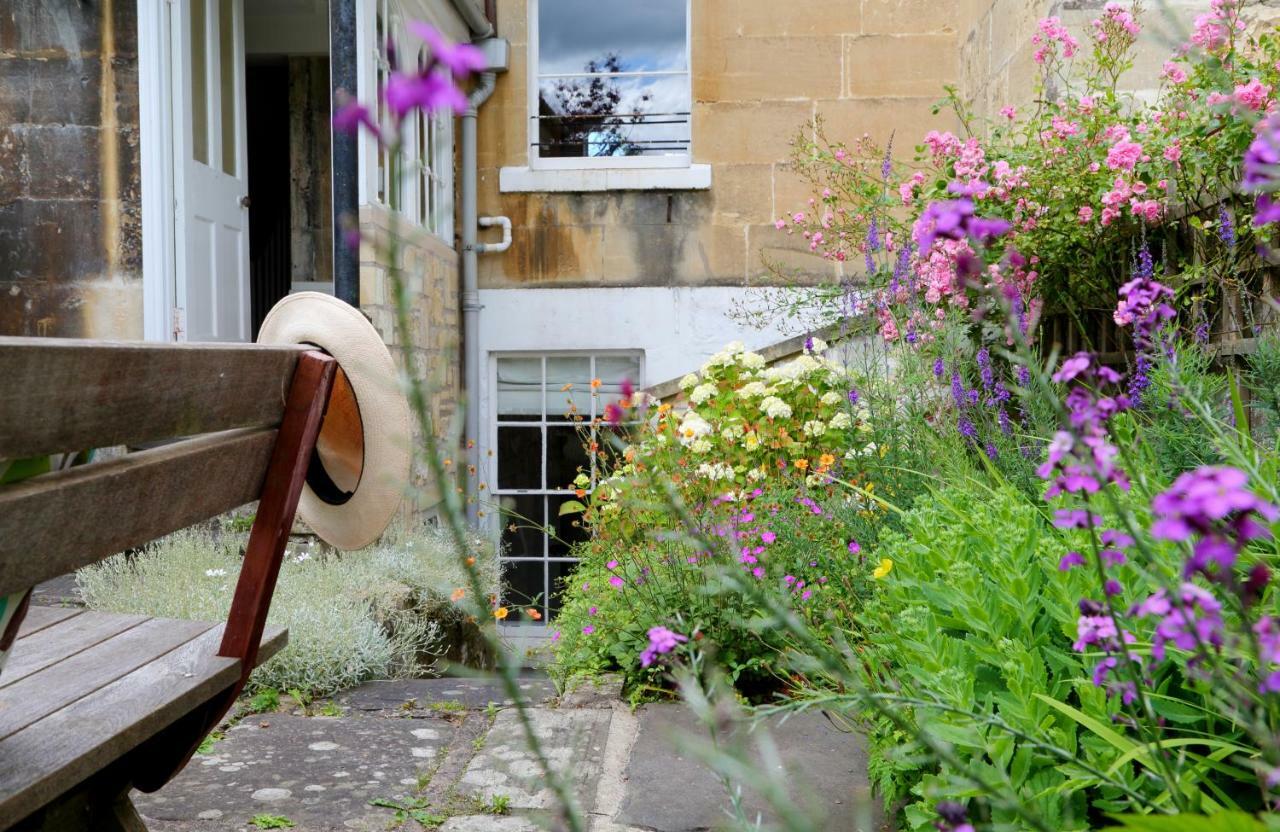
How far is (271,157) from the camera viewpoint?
9.51 metres

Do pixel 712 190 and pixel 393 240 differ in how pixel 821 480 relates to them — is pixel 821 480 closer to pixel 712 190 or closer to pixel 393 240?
→ pixel 393 240

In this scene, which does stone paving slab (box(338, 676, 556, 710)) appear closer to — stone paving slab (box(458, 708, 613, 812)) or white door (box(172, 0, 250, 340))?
stone paving slab (box(458, 708, 613, 812))

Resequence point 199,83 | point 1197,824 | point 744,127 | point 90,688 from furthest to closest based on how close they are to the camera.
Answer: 1. point 744,127
2. point 199,83
3. point 90,688
4. point 1197,824

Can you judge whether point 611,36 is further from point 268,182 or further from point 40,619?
point 40,619

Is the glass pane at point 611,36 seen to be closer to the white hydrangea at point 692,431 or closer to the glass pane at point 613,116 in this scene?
the glass pane at point 613,116

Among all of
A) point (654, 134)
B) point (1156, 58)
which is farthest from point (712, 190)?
point (1156, 58)

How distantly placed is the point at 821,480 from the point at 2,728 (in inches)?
104

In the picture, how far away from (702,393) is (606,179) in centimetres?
283

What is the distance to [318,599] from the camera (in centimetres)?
422

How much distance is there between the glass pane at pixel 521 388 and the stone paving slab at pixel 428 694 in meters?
4.42

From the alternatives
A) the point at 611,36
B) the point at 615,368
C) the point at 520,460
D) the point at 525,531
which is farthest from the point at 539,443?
the point at 611,36

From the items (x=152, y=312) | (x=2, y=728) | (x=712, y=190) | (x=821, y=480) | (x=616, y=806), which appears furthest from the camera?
(x=712, y=190)

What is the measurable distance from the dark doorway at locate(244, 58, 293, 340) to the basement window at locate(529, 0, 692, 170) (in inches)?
96.7

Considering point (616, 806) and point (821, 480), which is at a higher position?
point (821, 480)
